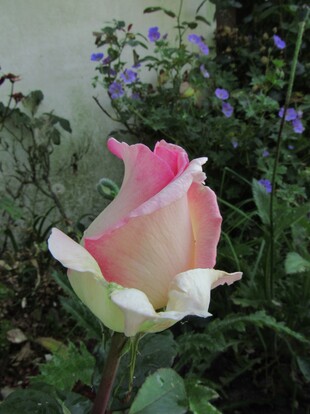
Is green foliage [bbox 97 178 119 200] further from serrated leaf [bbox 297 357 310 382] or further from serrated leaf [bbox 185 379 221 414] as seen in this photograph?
serrated leaf [bbox 297 357 310 382]

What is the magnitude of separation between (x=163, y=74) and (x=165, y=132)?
11.8 inches

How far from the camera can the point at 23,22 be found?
1.90 meters

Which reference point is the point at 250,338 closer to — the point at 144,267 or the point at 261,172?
the point at 261,172

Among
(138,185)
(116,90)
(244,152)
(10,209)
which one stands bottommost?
(138,185)

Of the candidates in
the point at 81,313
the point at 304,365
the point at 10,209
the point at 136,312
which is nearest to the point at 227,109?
the point at 10,209

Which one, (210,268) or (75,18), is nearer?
(210,268)

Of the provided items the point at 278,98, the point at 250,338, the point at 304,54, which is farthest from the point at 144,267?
the point at 304,54

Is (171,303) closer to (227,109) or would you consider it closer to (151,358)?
(151,358)

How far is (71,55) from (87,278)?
6.17ft

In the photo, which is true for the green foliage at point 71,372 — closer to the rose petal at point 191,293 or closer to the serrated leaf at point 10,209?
the rose petal at point 191,293

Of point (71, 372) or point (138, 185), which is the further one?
point (71, 372)

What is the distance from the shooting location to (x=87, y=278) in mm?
355

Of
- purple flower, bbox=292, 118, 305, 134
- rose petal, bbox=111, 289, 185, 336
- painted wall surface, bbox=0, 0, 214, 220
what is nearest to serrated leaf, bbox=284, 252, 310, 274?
rose petal, bbox=111, 289, 185, 336

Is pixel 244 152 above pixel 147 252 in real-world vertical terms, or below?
above
